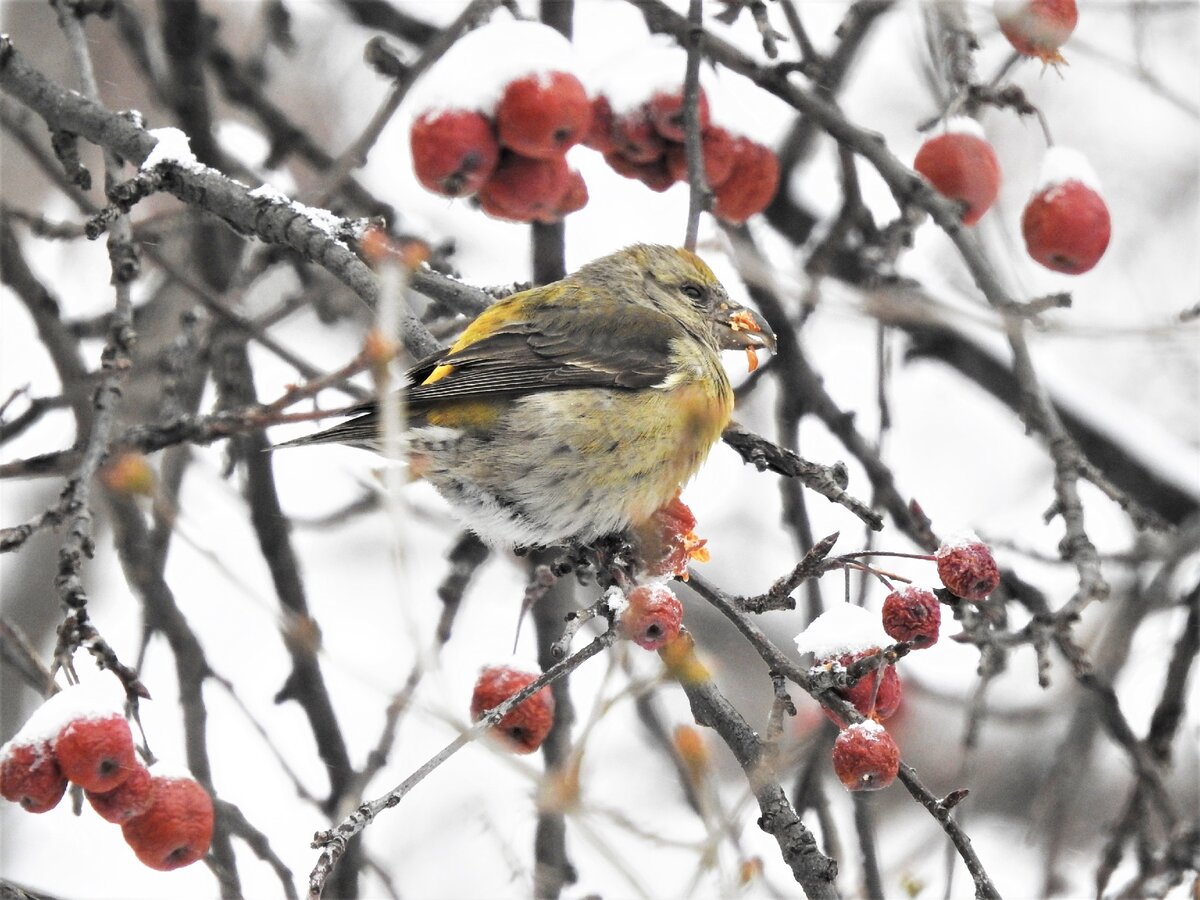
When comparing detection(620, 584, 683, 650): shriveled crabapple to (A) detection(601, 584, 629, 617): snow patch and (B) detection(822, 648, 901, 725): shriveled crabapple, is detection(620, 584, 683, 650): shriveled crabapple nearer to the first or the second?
(A) detection(601, 584, 629, 617): snow patch

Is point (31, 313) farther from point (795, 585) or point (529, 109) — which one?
point (795, 585)

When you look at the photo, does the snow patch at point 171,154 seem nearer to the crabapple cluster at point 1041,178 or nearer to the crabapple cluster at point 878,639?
the crabapple cluster at point 878,639

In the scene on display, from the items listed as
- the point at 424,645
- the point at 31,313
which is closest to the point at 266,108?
the point at 31,313

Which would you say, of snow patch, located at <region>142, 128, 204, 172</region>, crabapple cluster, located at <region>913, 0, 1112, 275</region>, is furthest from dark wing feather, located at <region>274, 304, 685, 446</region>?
crabapple cluster, located at <region>913, 0, 1112, 275</region>

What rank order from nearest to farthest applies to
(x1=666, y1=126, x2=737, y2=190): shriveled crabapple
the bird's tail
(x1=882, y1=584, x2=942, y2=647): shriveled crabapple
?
1. (x1=882, y1=584, x2=942, y2=647): shriveled crabapple
2. the bird's tail
3. (x1=666, y1=126, x2=737, y2=190): shriveled crabapple

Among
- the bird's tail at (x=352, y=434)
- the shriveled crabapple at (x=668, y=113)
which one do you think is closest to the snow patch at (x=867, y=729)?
the bird's tail at (x=352, y=434)

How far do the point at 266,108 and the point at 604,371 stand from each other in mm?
1937

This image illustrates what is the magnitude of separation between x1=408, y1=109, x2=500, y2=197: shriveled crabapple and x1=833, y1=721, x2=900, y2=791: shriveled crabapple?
203 centimetres

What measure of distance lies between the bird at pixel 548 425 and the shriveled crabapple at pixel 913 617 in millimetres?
1072

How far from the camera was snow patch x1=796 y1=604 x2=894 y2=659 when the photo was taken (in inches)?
110

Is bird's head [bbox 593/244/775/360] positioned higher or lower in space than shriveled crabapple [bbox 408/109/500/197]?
higher

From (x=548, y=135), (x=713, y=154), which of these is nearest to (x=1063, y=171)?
(x=713, y=154)

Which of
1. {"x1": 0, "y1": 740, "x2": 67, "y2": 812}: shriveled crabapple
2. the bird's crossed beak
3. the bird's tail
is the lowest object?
{"x1": 0, "y1": 740, "x2": 67, "y2": 812}: shriveled crabapple

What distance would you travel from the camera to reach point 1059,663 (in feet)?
25.5
